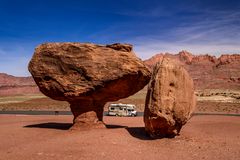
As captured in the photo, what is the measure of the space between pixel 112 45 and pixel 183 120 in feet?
19.5

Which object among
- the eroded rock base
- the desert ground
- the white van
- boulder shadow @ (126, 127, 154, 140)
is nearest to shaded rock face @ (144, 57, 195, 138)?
boulder shadow @ (126, 127, 154, 140)

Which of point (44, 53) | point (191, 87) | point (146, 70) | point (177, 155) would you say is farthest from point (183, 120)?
point (44, 53)

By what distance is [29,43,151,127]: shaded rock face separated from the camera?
744 inches

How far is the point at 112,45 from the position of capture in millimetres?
19578

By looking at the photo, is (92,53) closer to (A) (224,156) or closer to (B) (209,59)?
(A) (224,156)

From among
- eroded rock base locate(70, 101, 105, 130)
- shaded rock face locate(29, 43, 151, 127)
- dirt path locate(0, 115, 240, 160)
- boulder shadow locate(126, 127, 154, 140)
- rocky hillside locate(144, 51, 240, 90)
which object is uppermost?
rocky hillside locate(144, 51, 240, 90)

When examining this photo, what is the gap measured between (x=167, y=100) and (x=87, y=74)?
16.8ft

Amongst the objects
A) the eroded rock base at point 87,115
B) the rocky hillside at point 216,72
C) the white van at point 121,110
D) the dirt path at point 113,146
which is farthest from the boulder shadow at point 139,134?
the rocky hillside at point 216,72

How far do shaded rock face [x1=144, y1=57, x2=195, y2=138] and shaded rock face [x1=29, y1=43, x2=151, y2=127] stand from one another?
3.03 m

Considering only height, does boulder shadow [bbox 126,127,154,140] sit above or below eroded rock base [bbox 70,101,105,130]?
below

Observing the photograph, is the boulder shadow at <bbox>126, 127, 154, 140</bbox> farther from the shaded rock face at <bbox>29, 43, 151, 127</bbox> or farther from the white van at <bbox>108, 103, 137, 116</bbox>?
the white van at <bbox>108, 103, 137, 116</bbox>

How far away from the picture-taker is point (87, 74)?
18.9 metres

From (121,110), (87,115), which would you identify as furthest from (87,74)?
(121,110)

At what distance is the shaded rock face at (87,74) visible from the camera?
62.0 feet
